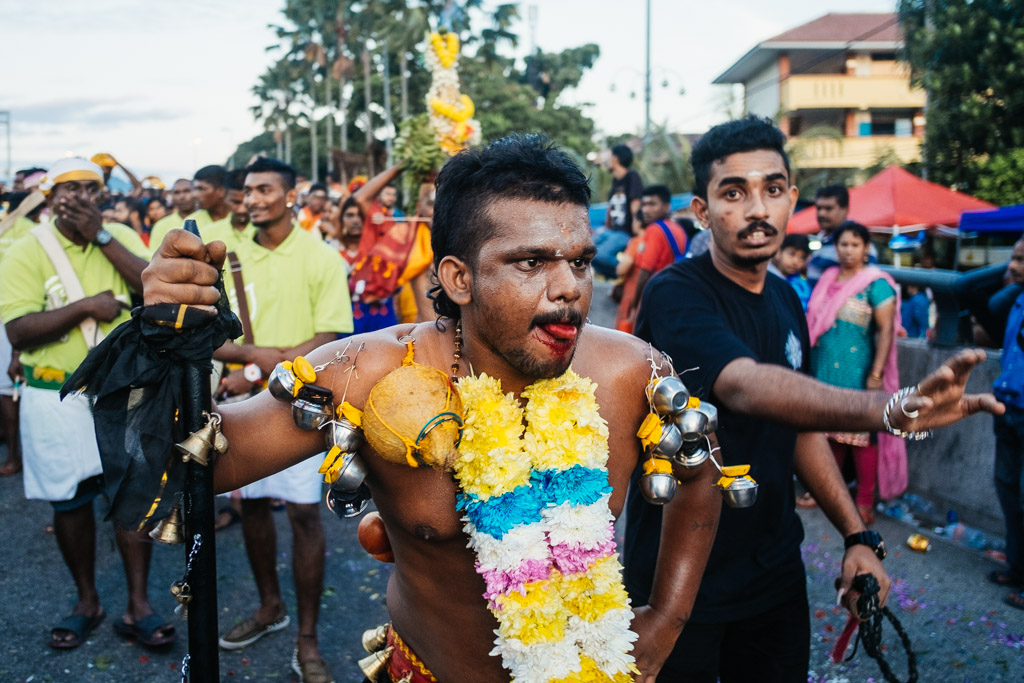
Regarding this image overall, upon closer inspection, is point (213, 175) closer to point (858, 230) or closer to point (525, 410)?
point (858, 230)

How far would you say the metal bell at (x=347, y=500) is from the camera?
2.06m

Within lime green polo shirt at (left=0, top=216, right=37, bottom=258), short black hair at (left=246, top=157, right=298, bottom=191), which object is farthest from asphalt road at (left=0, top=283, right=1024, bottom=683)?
short black hair at (left=246, top=157, right=298, bottom=191)

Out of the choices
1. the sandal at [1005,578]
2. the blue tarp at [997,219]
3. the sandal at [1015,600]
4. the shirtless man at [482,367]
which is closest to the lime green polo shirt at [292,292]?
the shirtless man at [482,367]

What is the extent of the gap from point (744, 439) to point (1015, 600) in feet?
11.4

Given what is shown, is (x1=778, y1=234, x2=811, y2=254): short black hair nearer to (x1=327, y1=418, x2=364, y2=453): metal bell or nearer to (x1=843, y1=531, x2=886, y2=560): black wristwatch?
(x1=843, y1=531, x2=886, y2=560): black wristwatch

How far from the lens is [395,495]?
7.13 feet

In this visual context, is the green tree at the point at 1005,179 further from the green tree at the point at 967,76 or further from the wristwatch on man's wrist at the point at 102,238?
the wristwatch on man's wrist at the point at 102,238

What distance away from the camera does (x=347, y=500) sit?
2.13 m

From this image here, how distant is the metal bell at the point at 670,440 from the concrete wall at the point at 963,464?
5.01 meters

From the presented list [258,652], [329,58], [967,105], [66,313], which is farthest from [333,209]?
[329,58]

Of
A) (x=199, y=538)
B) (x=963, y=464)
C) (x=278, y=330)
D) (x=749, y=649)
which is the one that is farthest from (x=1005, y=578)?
(x=199, y=538)

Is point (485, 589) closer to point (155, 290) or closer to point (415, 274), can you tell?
→ point (155, 290)

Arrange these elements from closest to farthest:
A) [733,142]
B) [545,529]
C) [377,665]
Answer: [545,529] → [377,665] → [733,142]

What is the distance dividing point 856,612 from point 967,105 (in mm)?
14570
